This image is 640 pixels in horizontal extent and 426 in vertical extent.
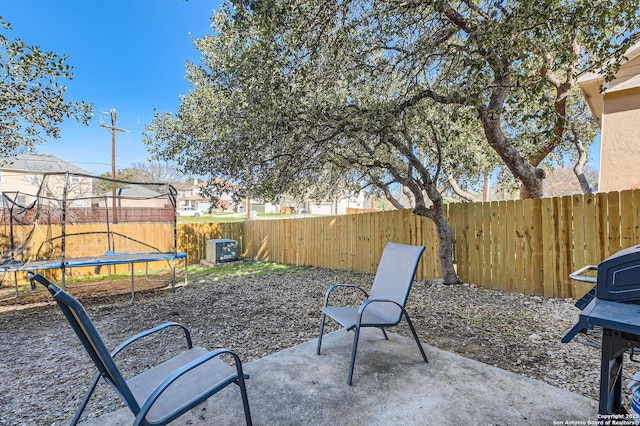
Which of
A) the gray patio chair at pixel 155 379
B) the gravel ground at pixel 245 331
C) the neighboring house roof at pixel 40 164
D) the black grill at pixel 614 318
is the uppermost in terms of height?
the neighboring house roof at pixel 40 164

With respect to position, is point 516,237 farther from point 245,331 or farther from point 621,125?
point 245,331

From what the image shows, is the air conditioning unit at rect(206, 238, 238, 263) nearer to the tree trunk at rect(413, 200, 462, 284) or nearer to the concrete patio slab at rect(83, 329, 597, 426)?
the tree trunk at rect(413, 200, 462, 284)

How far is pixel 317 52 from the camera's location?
4191 mm

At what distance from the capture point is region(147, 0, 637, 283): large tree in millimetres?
3338

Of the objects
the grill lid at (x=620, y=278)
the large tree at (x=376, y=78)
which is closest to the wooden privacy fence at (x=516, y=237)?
the large tree at (x=376, y=78)

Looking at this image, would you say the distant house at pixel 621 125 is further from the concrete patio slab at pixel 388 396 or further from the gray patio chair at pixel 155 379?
the gray patio chair at pixel 155 379

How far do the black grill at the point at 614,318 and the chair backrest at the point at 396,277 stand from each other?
136cm

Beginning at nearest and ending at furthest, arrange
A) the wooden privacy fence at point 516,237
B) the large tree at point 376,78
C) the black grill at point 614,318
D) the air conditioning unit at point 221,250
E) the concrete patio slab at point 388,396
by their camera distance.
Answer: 1. the black grill at point 614,318
2. the concrete patio slab at point 388,396
3. the large tree at point 376,78
4. the wooden privacy fence at point 516,237
5. the air conditioning unit at point 221,250

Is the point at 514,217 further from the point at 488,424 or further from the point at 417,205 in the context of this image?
the point at 488,424

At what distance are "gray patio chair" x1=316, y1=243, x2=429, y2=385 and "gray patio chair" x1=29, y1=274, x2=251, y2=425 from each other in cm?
106

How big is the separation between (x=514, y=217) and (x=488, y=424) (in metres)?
3.90

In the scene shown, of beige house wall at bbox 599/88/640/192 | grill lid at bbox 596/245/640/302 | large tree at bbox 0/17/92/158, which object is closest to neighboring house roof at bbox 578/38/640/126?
beige house wall at bbox 599/88/640/192

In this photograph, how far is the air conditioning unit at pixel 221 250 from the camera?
31.0ft

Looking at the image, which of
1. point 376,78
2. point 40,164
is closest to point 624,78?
point 376,78
